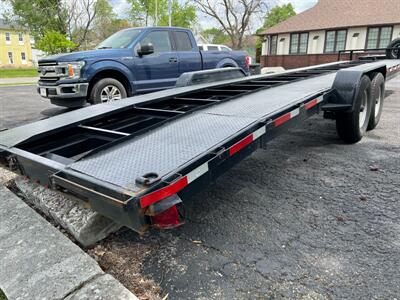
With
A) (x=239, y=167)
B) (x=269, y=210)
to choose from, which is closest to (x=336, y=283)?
(x=269, y=210)

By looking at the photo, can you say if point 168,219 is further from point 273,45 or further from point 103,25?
point 103,25

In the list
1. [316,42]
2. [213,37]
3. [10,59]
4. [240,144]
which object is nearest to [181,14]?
[213,37]

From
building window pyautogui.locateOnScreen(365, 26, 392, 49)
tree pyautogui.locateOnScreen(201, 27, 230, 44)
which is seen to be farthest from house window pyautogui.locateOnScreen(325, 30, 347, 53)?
tree pyautogui.locateOnScreen(201, 27, 230, 44)

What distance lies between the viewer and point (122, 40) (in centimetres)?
777

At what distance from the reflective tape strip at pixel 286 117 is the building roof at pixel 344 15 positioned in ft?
89.3

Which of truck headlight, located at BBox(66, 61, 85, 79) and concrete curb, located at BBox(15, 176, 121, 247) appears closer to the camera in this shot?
concrete curb, located at BBox(15, 176, 121, 247)

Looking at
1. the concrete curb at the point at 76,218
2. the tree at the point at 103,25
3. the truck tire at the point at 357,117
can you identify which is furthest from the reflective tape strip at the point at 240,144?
the tree at the point at 103,25

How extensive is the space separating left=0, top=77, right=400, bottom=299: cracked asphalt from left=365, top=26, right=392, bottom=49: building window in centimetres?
2634

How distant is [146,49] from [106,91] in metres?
1.27

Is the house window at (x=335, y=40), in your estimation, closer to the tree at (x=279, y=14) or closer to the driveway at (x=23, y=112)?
the driveway at (x=23, y=112)

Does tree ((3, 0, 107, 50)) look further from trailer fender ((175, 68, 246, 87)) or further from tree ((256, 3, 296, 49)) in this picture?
tree ((256, 3, 296, 49))

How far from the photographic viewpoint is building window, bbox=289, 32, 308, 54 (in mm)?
30141

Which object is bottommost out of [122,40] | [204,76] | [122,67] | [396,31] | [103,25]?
[204,76]

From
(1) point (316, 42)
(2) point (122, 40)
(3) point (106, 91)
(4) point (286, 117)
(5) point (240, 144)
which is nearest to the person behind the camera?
(5) point (240, 144)
